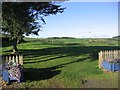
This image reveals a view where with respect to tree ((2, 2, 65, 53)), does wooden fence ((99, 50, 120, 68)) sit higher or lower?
lower

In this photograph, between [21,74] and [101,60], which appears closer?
[21,74]

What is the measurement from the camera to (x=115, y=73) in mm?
17641

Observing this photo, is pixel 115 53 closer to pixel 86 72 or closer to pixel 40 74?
pixel 86 72

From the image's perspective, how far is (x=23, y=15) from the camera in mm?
21219

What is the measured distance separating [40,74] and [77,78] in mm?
2548

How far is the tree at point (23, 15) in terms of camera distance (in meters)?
20.8

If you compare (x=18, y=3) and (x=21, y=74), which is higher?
(x=18, y=3)

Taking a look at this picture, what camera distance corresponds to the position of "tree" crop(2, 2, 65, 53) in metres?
20.8

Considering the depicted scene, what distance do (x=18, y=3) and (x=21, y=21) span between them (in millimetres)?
1383

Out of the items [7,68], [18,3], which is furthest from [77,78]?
[18,3]

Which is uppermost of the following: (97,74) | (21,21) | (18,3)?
(18,3)

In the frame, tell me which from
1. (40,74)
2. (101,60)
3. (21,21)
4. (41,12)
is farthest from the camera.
A: (41,12)

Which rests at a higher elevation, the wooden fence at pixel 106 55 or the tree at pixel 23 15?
the tree at pixel 23 15

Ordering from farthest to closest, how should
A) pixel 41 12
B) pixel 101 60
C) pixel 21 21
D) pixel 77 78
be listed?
pixel 41 12, pixel 21 21, pixel 101 60, pixel 77 78
